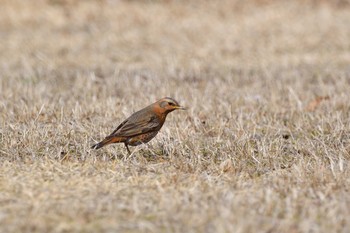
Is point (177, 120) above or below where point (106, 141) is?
below

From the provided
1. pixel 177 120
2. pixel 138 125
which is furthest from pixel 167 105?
pixel 177 120

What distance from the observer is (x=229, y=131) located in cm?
712

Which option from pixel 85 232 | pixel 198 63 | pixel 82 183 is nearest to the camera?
pixel 85 232

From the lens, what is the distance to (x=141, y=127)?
6.21 metres

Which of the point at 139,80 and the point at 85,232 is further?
the point at 139,80

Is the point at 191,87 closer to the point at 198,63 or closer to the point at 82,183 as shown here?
the point at 198,63

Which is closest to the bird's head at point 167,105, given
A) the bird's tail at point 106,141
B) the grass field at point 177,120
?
the grass field at point 177,120

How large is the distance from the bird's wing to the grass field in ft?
0.58

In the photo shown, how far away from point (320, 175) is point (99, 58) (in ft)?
29.2

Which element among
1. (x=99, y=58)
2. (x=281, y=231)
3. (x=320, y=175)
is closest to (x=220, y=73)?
(x=99, y=58)

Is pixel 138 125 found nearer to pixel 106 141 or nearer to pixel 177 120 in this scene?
pixel 106 141

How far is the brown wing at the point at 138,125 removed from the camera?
6.14 meters

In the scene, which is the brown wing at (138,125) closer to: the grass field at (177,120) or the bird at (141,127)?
the bird at (141,127)

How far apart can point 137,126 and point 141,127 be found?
34 millimetres
